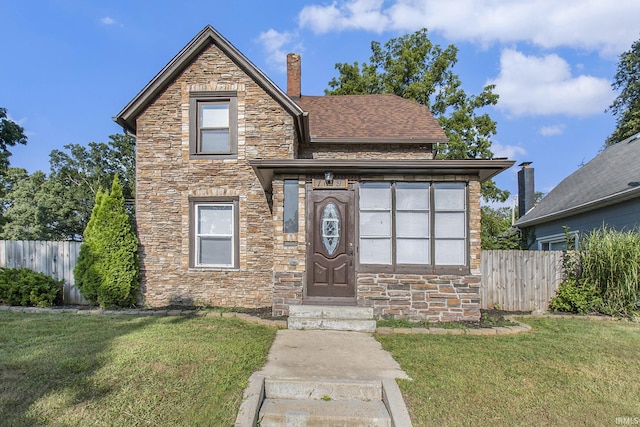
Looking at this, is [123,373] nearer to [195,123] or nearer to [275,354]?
[275,354]

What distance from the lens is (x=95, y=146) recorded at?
34.7m

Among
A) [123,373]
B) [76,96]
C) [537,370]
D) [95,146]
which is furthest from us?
[95,146]

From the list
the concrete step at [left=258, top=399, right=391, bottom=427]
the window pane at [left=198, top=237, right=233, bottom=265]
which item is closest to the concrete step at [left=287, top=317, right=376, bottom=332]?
the concrete step at [left=258, top=399, right=391, bottom=427]

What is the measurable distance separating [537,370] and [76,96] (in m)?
17.1

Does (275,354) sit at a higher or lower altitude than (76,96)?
lower

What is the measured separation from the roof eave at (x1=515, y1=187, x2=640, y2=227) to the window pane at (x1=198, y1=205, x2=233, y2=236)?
10101 millimetres

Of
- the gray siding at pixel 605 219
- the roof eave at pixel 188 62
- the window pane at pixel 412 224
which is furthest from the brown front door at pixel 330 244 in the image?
the gray siding at pixel 605 219

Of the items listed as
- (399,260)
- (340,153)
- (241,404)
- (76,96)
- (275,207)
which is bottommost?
(241,404)

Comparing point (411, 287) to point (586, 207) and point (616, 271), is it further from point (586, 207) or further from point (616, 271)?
point (586, 207)

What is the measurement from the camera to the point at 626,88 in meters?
24.1

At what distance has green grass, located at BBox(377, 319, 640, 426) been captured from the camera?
3416mm

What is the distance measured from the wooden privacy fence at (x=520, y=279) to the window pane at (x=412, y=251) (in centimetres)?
231

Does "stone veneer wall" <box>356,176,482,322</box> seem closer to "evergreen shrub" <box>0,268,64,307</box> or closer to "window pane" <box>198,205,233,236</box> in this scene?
"window pane" <box>198,205,233,236</box>

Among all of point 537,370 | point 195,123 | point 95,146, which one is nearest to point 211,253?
point 195,123
